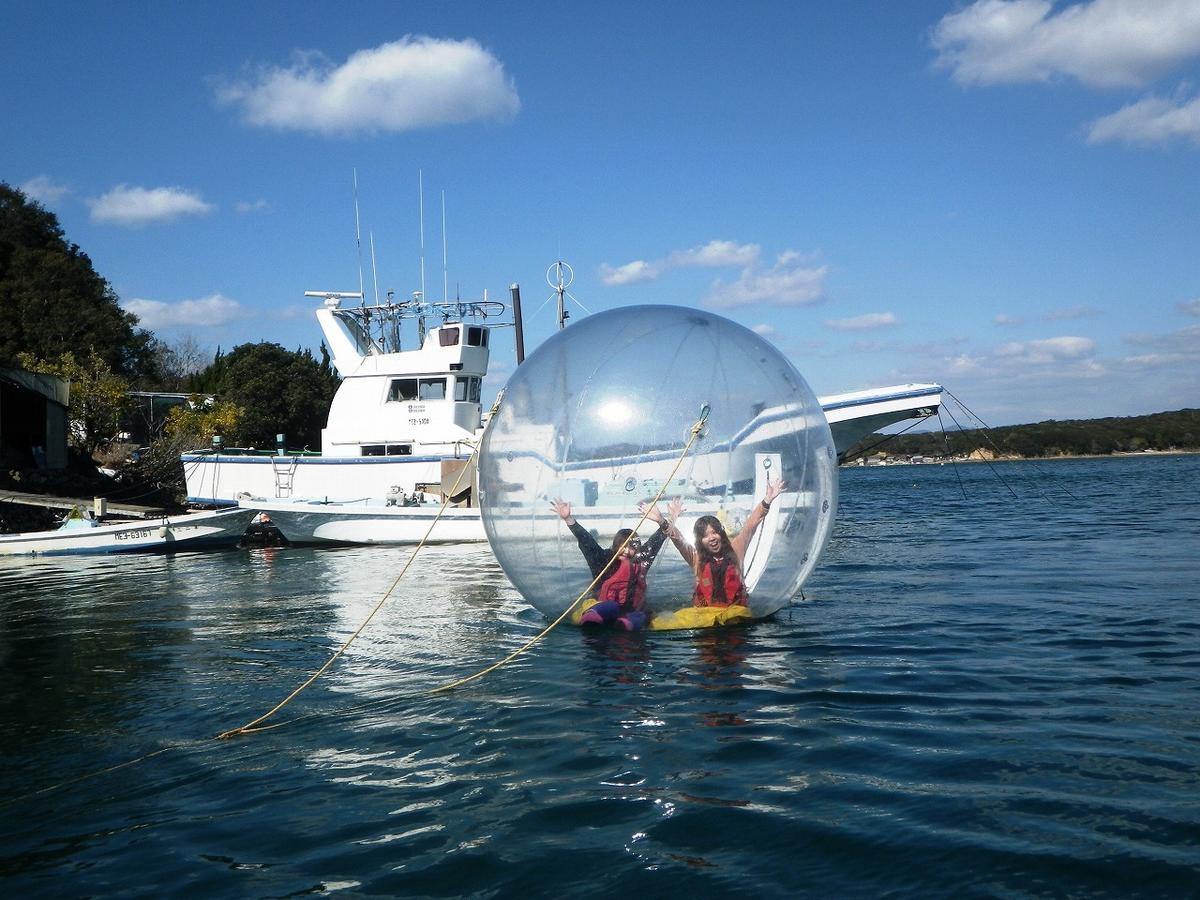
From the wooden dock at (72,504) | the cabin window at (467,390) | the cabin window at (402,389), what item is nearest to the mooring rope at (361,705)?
the cabin window at (467,390)

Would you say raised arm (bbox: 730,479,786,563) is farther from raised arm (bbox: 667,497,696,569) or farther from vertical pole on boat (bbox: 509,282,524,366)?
vertical pole on boat (bbox: 509,282,524,366)

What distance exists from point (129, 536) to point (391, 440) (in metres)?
6.30

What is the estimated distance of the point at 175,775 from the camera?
17.6 ft

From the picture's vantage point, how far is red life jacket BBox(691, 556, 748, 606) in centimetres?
775

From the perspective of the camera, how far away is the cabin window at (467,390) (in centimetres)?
2430

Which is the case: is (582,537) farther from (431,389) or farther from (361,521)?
(431,389)

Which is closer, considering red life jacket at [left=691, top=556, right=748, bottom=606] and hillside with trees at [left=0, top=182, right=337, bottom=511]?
red life jacket at [left=691, top=556, right=748, bottom=606]

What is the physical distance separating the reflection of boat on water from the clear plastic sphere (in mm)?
11996

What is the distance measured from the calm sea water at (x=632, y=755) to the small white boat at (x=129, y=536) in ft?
33.4

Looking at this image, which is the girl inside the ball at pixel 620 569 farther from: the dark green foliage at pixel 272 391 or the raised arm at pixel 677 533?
the dark green foliage at pixel 272 391

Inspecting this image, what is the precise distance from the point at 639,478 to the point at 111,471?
3081 cm

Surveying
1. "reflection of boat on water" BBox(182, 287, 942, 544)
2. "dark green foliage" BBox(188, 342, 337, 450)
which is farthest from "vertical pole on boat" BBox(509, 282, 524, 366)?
"dark green foliage" BBox(188, 342, 337, 450)

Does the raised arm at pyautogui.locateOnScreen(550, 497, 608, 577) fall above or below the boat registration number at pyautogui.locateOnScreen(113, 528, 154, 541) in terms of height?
above

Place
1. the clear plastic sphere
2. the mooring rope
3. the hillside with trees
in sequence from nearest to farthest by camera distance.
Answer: the mooring rope
the clear plastic sphere
the hillside with trees
